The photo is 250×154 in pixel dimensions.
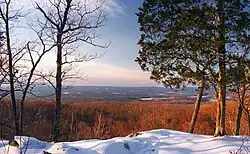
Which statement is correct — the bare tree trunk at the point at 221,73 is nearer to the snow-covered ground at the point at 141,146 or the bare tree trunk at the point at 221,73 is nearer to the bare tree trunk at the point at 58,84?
the snow-covered ground at the point at 141,146

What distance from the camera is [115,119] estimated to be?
31906 mm

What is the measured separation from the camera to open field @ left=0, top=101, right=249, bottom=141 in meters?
20.4

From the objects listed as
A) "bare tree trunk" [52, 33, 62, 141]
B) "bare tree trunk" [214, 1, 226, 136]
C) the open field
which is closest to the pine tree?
"bare tree trunk" [214, 1, 226, 136]

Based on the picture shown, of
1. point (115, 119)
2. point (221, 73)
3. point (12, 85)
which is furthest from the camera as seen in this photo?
point (115, 119)

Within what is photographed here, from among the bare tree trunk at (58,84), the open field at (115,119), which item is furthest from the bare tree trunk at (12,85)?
the open field at (115,119)

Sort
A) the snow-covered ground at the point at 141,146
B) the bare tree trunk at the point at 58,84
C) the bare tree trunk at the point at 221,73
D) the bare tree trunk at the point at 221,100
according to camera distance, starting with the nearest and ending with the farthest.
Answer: the snow-covered ground at the point at 141,146 → the bare tree trunk at the point at 221,73 → the bare tree trunk at the point at 221,100 → the bare tree trunk at the point at 58,84

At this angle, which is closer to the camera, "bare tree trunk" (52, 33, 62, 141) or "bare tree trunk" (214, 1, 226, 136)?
"bare tree trunk" (214, 1, 226, 136)

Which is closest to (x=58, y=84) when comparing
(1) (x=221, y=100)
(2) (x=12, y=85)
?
(2) (x=12, y=85)

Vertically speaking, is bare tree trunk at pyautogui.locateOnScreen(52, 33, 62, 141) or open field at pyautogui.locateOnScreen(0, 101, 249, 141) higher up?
bare tree trunk at pyautogui.locateOnScreen(52, 33, 62, 141)

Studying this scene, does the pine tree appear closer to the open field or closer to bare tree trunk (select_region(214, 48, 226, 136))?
bare tree trunk (select_region(214, 48, 226, 136))

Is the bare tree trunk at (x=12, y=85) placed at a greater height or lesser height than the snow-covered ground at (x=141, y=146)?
greater

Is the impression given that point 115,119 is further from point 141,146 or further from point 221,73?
point 141,146

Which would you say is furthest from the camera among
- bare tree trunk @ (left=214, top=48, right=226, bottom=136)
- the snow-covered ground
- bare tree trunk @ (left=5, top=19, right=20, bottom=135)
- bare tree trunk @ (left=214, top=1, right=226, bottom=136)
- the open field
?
the open field

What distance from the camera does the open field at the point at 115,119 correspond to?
66.8 feet
